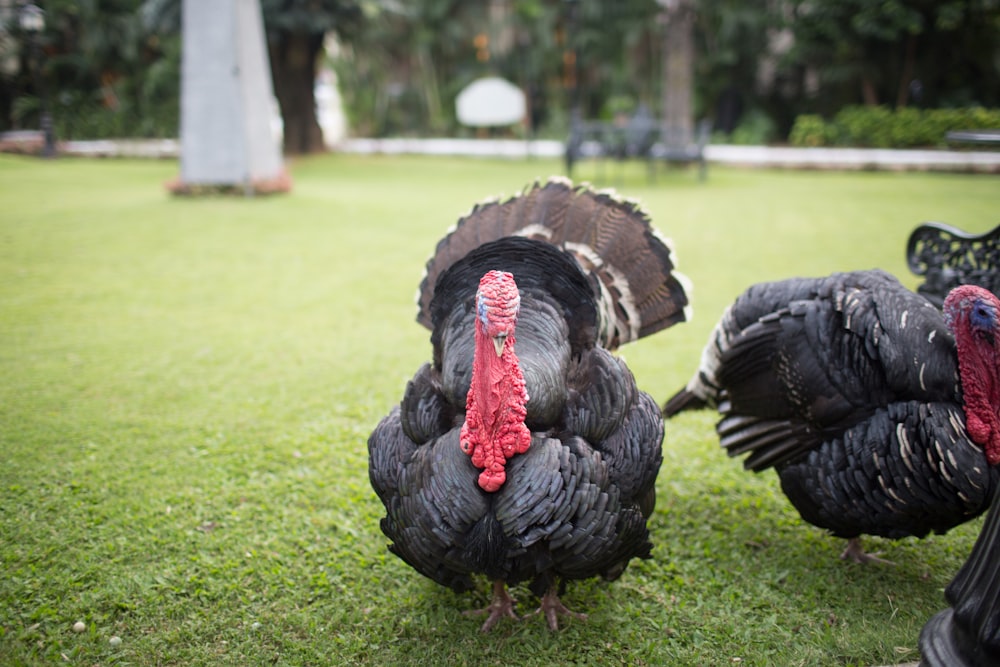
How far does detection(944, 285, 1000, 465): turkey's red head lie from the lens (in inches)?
103

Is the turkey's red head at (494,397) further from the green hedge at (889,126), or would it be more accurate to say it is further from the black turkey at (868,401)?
the green hedge at (889,126)

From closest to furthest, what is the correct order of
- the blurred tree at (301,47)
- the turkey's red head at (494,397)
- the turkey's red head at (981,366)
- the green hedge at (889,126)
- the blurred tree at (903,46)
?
the turkey's red head at (494,397), the turkey's red head at (981,366), the blurred tree at (301,47), the green hedge at (889,126), the blurred tree at (903,46)

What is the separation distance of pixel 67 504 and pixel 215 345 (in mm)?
2250

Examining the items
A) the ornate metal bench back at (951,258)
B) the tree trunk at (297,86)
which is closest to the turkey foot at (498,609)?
the ornate metal bench back at (951,258)

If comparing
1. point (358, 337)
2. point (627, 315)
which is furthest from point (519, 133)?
point (627, 315)

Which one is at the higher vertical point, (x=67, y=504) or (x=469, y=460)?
(x=469, y=460)

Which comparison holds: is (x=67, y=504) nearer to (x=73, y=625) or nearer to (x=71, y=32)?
(x=73, y=625)

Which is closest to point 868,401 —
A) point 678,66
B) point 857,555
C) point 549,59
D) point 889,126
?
point 857,555

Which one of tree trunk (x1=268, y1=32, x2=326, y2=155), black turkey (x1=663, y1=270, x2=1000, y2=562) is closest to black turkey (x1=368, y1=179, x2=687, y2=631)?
black turkey (x1=663, y1=270, x2=1000, y2=562)

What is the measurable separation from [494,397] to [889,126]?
18.5 meters

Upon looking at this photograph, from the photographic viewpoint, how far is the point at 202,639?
8.87ft

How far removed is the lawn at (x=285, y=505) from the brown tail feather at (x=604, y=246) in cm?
Answer: 103

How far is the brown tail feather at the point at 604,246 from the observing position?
3365 millimetres

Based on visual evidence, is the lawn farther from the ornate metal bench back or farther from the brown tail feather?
the ornate metal bench back
